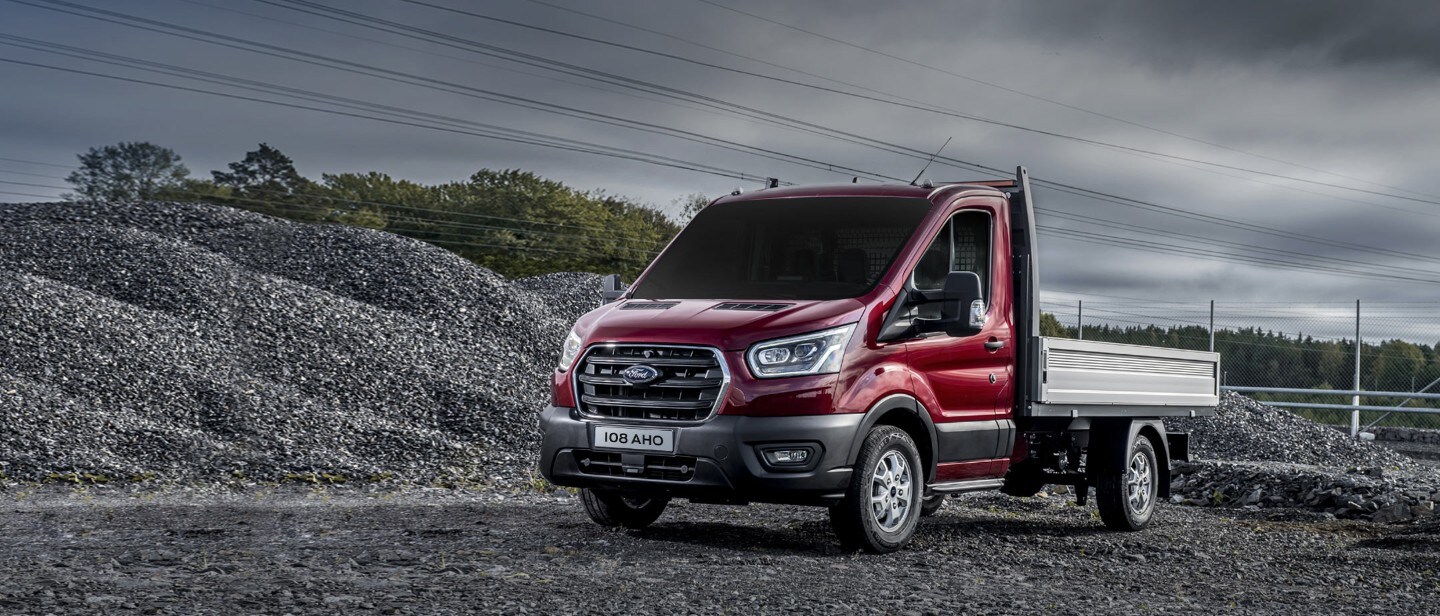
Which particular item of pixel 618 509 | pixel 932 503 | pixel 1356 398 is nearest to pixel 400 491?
pixel 618 509

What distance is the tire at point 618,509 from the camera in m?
9.09

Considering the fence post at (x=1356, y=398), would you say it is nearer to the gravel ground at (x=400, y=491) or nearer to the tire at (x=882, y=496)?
the gravel ground at (x=400, y=491)

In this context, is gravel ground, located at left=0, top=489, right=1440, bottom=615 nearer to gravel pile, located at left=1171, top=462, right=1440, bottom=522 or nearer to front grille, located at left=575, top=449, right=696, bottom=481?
front grille, located at left=575, top=449, right=696, bottom=481

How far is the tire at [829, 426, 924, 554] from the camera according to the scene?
7809 millimetres

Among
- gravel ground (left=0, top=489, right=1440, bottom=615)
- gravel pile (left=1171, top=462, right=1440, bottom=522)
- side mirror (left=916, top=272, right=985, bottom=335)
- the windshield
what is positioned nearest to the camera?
gravel ground (left=0, top=489, right=1440, bottom=615)

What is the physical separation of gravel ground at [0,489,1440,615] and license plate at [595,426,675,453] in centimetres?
64

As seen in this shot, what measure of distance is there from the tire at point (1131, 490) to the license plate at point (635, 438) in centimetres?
431

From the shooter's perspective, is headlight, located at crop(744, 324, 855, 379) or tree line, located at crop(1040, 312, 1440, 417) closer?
headlight, located at crop(744, 324, 855, 379)

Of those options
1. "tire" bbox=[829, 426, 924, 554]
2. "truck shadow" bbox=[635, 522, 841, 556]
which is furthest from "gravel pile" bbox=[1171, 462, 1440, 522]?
"tire" bbox=[829, 426, 924, 554]

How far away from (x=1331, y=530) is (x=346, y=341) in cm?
1461

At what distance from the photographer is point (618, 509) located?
9172 millimetres

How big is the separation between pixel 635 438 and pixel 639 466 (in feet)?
0.55

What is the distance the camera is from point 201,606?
5848mm

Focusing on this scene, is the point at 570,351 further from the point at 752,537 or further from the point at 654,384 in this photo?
the point at 752,537
